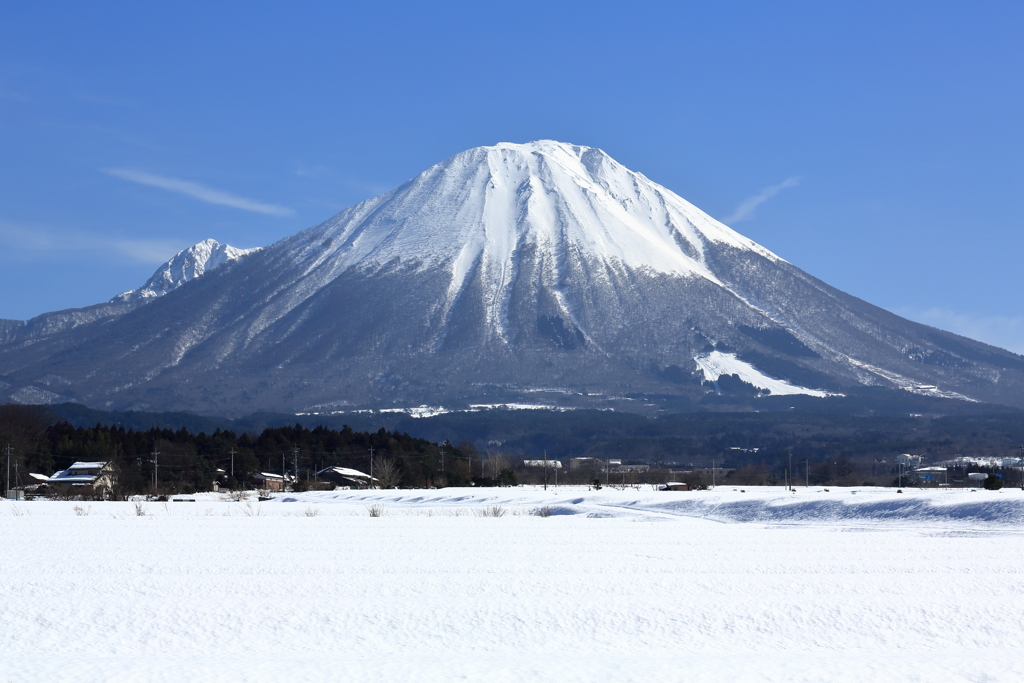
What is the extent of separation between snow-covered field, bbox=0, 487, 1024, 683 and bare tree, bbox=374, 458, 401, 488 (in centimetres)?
4568

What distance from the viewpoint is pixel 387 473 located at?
6662cm

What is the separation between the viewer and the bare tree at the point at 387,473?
2517 inches

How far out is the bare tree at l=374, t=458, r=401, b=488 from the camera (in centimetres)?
6393

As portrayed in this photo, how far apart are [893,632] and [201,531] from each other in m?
14.7

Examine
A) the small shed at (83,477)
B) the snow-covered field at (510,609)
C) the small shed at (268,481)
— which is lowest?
the snow-covered field at (510,609)

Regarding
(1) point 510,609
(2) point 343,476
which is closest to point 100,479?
(2) point 343,476

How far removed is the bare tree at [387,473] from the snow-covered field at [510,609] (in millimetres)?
45675

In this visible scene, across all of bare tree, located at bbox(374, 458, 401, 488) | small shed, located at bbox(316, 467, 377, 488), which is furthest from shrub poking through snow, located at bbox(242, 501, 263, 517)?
small shed, located at bbox(316, 467, 377, 488)

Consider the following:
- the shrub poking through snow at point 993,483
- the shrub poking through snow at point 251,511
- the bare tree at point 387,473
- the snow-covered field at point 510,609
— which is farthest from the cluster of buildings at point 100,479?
the shrub poking through snow at point 993,483

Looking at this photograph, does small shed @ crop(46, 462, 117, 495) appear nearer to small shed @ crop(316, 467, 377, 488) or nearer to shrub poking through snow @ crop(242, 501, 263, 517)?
small shed @ crop(316, 467, 377, 488)

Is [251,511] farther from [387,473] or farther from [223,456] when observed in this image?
[223,456]

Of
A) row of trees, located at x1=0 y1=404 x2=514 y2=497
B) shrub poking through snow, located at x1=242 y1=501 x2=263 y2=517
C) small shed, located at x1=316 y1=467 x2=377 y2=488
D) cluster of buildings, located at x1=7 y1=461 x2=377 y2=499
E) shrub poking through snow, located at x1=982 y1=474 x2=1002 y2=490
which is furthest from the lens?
small shed, located at x1=316 y1=467 x2=377 y2=488

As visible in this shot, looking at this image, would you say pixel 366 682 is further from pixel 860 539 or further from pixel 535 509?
pixel 535 509

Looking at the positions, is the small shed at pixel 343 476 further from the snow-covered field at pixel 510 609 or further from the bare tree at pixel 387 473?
the snow-covered field at pixel 510 609
